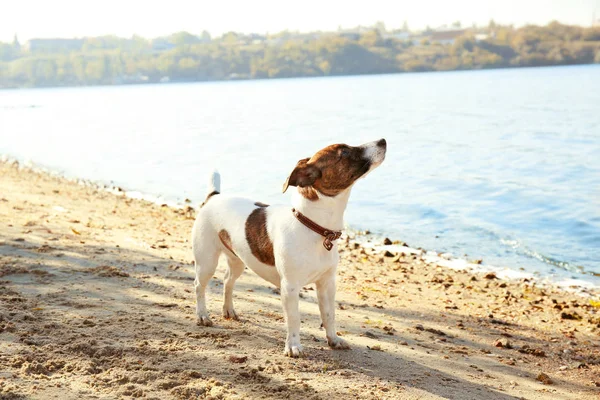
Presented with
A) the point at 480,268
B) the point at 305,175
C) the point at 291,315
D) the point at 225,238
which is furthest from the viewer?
the point at 480,268

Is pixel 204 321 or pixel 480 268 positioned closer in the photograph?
pixel 204 321

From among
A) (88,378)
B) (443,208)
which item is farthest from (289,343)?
(443,208)

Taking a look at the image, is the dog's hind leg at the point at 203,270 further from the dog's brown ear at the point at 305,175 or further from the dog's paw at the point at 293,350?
the dog's brown ear at the point at 305,175

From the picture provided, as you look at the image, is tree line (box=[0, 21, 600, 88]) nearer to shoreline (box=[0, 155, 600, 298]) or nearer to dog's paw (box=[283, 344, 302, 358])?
shoreline (box=[0, 155, 600, 298])

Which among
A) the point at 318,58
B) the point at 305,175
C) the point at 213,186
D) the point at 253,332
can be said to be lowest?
the point at 253,332

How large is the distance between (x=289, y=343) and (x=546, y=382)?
7.04 feet

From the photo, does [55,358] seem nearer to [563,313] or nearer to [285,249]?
[285,249]

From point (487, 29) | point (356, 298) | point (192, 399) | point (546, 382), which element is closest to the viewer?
point (192, 399)

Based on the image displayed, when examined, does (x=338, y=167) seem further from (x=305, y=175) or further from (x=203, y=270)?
(x=203, y=270)

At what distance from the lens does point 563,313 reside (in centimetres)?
809

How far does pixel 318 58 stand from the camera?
12719 centimetres

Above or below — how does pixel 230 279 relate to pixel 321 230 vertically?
below

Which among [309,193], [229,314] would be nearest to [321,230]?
[309,193]

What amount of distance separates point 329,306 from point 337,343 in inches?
12.9
